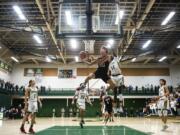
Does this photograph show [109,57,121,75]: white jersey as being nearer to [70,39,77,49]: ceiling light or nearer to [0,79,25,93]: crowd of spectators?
[70,39,77,49]: ceiling light

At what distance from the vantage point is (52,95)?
35.9 metres

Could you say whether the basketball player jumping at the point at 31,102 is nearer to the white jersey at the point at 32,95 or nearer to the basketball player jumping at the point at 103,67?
the white jersey at the point at 32,95

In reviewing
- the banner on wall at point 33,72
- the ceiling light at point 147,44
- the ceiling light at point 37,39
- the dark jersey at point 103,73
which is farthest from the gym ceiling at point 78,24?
the dark jersey at point 103,73

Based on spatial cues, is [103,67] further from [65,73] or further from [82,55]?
[65,73]

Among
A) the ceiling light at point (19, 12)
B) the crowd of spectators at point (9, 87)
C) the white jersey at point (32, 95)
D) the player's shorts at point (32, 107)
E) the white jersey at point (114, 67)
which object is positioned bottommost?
the player's shorts at point (32, 107)

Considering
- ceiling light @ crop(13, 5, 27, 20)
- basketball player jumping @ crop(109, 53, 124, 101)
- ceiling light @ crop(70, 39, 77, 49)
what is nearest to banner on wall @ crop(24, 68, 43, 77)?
ceiling light @ crop(70, 39, 77, 49)

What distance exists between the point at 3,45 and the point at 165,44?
63.4ft

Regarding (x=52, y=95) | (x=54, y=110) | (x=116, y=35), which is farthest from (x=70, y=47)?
(x=116, y=35)

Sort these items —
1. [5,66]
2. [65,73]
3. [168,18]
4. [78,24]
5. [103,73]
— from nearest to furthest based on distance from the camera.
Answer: [103,73]
[78,24]
[168,18]
[5,66]
[65,73]

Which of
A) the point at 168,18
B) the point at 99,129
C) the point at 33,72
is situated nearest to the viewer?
the point at 99,129

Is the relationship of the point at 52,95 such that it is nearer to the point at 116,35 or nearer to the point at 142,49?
the point at 142,49

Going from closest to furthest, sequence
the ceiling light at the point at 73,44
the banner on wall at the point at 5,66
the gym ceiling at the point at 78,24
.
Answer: the gym ceiling at the point at 78,24 < the ceiling light at the point at 73,44 < the banner on wall at the point at 5,66

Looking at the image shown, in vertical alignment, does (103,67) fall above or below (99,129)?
above


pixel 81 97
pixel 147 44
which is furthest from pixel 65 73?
pixel 81 97
